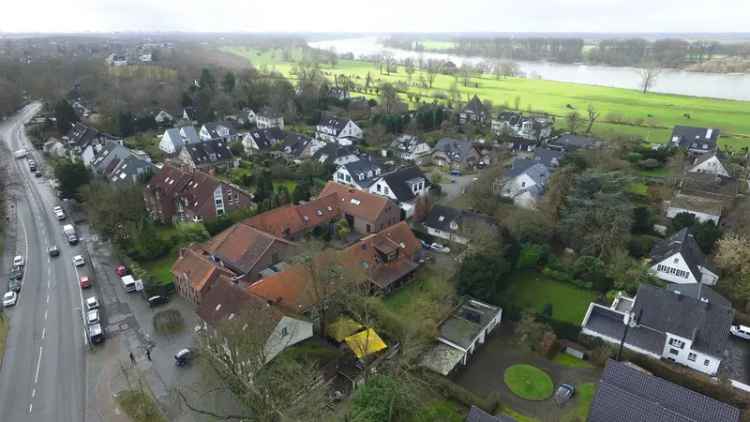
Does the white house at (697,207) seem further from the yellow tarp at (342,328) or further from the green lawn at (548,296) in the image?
the yellow tarp at (342,328)

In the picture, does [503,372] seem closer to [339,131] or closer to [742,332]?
[742,332]

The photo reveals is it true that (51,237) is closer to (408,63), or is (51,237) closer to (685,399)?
(685,399)

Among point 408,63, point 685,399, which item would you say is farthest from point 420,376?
point 408,63

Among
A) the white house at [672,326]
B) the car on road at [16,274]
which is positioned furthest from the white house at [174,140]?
the white house at [672,326]

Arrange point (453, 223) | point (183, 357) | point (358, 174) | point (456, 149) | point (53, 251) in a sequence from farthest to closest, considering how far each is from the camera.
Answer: point (456, 149)
point (358, 174)
point (453, 223)
point (53, 251)
point (183, 357)

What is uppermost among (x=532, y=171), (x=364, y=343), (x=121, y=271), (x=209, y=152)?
(x=532, y=171)

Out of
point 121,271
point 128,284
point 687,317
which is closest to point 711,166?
point 687,317

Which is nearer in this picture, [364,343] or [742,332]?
[364,343]

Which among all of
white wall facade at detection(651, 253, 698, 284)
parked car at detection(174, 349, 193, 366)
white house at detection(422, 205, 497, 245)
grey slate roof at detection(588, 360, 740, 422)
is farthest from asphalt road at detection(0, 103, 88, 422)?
white wall facade at detection(651, 253, 698, 284)

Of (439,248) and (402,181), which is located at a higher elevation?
(402,181)
